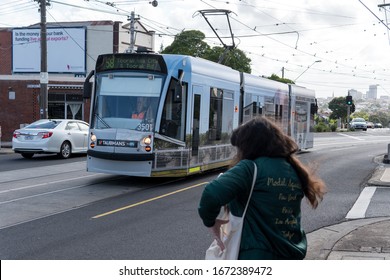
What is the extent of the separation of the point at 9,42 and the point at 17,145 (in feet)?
107

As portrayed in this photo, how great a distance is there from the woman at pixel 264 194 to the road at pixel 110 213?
49 cm

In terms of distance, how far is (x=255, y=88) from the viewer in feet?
55.1

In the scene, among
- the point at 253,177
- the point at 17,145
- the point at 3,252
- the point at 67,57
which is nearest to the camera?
the point at 253,177

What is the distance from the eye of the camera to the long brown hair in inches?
123

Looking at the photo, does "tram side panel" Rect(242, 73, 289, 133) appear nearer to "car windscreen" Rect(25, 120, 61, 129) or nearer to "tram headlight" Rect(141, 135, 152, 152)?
"tram headlight" Rect(141, 135, 152, 152)

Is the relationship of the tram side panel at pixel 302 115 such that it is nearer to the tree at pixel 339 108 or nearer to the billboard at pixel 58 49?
the billboard at pixel 58 49

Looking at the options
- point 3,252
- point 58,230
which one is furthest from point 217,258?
point 58,230

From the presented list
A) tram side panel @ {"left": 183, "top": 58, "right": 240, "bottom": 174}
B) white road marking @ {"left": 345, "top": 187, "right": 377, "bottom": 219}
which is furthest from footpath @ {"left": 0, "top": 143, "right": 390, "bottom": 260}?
tram side panel @ {"left": 183, "top": 58, "right": 240, "bottom": 174}

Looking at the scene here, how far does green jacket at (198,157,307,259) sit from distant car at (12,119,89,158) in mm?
16521

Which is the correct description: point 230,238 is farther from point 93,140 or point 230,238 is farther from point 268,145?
point 93,140

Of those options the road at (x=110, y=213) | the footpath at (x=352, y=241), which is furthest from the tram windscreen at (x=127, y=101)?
the footpath at (x=352, y=241)

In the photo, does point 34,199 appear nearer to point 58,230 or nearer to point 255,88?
point 58,230

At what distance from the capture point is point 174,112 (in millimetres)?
12062

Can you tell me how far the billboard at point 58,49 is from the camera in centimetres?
4319
